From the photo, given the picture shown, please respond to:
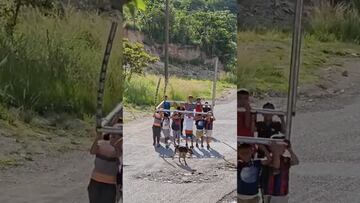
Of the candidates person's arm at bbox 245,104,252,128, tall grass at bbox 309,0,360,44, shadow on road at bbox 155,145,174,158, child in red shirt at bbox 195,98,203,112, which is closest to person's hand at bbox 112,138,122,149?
shadow on road at bbox 155,145,174,158

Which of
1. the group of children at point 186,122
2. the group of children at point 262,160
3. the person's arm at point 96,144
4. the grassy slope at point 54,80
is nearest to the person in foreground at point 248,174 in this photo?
the group of children at point 262,160

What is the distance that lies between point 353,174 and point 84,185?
2.46 feet

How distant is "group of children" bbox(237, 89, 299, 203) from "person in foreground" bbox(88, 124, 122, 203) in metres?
0.35

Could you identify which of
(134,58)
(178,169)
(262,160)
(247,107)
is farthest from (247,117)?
(134,58)

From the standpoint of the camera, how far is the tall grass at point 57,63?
5.47ft

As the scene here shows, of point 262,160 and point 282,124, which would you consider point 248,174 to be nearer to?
point 262,160

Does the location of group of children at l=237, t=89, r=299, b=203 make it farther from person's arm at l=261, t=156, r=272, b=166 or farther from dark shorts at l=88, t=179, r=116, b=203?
dark shorts at l=88, t=179, r=116, b=203

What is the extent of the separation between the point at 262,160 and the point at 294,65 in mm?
275

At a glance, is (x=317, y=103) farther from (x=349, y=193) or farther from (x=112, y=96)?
(x=112, y=96)

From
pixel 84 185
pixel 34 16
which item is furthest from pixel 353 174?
pixel 34 16

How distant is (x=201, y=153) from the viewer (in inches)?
64.7

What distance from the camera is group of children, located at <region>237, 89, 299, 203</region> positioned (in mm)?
1645

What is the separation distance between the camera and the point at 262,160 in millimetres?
1674

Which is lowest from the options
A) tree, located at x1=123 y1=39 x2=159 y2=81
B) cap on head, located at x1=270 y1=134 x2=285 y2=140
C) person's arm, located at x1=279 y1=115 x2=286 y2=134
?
cap on head, located at x1=270 y1=134 x2=285 y2=140
